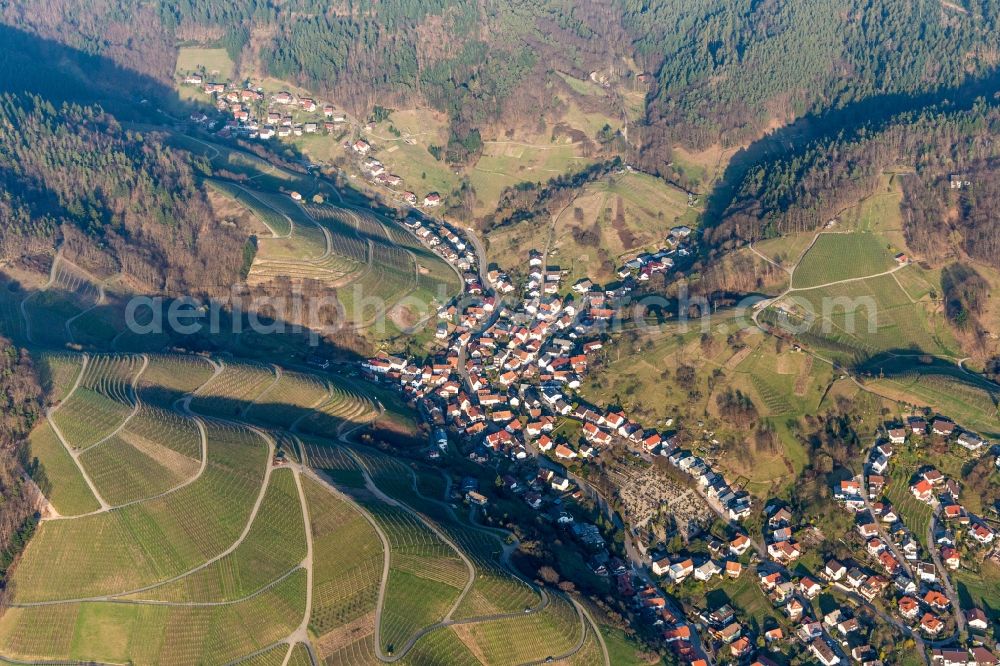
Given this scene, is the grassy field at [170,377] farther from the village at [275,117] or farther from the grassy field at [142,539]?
the village at [275,117]

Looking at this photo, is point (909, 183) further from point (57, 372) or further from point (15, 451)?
point (15, 451)

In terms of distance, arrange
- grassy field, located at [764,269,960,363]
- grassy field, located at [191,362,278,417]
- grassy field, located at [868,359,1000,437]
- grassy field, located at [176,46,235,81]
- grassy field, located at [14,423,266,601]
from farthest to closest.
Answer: grassy field, located at [176,46,235,81] → grassy field, located at [764,269,960,363] → grassy field, located at [191,362,278,417] → grassy field, located at [868,359,1000,437] → grassy field, located at [14,423,266,601]

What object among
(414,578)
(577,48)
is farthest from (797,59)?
(414,578)


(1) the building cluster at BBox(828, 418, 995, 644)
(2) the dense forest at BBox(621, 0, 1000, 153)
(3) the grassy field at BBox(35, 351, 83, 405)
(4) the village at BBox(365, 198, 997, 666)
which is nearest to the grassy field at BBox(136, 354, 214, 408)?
(3) the grassy field at BBox(35, 351, 83, 405)

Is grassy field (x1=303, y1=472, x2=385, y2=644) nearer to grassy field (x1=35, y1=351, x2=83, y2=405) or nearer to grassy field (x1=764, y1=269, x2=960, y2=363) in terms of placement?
grassy field (x1=35, y1=351, x2=83, y2=405)

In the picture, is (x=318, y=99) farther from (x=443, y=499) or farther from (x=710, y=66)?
(x=443, y=499)

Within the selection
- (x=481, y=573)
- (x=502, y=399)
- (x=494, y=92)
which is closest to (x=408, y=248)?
(x=502, y=399)
